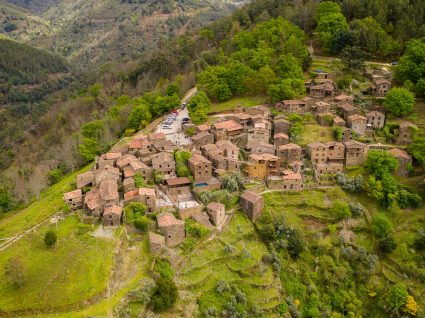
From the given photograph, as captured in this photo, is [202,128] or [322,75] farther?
[322,75]

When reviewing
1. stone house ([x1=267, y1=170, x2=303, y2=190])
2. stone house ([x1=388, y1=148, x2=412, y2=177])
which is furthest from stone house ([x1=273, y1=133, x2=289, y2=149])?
stone house ([x1=388, y1=148, x2=412, y2=177])

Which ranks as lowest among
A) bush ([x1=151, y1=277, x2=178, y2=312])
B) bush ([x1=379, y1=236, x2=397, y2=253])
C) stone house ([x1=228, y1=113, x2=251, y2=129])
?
bush ([x1=379, y1=236, x2=397, y2=253])

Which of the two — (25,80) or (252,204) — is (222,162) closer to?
(252,204)

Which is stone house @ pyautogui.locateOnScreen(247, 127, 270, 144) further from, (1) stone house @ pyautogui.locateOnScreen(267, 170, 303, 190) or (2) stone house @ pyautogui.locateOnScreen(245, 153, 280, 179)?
(1) stone house @ pyautogui.locateOnScreen(267, 170, 303, 190)

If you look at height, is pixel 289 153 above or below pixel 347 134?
below

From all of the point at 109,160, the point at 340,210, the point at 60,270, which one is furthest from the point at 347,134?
the point at 60,270

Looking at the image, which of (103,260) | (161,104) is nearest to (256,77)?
(161,104)

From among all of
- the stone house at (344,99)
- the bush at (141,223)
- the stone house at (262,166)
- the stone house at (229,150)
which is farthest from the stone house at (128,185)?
the stone house at (344,99)

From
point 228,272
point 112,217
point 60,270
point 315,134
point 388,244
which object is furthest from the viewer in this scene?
point 315,134
